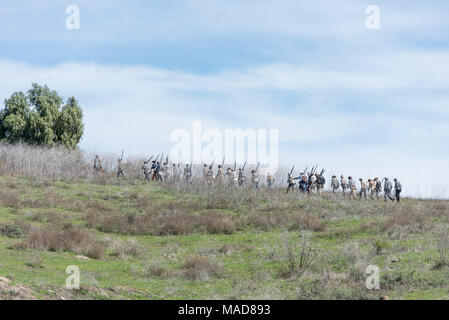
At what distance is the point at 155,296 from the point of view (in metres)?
15.7

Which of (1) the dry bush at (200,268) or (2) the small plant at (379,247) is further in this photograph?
(2) the small plant at (379,247)

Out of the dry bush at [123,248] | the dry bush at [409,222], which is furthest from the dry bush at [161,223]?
the dry bush at [409,222]

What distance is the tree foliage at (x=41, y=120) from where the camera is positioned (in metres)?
62.6

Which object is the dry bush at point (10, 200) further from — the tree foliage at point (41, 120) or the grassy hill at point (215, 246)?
the tree foliage at point (41, 120)

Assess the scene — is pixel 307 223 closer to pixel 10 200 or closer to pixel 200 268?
pixel 200 268

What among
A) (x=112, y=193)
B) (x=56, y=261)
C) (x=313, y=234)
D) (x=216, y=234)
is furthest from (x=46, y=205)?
(x=313, y=234)

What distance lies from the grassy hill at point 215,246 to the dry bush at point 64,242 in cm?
4

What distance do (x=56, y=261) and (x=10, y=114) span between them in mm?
47358

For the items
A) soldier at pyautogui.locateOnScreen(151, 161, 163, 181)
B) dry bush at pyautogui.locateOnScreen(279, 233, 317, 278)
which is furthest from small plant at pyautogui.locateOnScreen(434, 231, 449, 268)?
soldier at pyautogui.locateOnScreen(151, 161, 163, 181)

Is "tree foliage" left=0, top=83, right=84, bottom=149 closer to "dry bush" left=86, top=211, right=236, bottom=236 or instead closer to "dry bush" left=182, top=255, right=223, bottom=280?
"dry bush" left=86, top=211, right=236, bottom=236

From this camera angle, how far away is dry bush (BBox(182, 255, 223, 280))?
18844 mm

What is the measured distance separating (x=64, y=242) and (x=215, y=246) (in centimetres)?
651

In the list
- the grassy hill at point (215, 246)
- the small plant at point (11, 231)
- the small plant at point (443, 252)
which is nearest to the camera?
the grassy hill at point (215, 246)
